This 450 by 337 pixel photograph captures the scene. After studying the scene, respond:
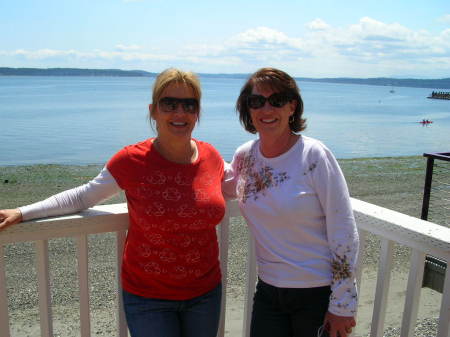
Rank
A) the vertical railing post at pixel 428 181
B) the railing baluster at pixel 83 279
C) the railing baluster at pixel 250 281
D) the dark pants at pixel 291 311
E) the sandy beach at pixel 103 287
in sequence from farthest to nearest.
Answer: the vertical railing post at pixel 428 181, the sandy beach at pixel 103 287, the railing baluster at pixel 250 281, the railing baluster at pixel 83 279, the dark pants at pixel 291 311

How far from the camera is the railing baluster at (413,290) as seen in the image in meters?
2.09

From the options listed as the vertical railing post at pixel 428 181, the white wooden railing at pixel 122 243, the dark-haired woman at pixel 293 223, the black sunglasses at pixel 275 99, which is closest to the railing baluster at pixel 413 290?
the white wooden railing at pixel 122 243

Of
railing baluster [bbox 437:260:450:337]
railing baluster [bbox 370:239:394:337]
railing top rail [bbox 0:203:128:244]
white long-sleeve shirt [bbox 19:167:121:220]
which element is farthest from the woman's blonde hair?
railing baluster [bbox 437:260:450:337]

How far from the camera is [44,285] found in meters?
2.06

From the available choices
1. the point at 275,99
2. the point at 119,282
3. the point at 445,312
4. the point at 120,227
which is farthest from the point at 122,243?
the point at 445,312

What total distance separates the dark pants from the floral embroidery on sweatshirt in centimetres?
43

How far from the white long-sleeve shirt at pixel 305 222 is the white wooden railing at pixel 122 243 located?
1.24 feet

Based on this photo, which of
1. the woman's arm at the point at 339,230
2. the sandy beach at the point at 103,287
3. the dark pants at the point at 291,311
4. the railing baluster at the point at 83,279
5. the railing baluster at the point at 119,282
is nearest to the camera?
the woman's arm at the point at 339,230

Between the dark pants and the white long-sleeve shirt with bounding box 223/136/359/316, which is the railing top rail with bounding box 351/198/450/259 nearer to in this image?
the white long-sleeve shirt with bounding box 223/136/359/316

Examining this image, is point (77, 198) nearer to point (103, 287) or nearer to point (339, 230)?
point (339, 230)

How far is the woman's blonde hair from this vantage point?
81.3 inches

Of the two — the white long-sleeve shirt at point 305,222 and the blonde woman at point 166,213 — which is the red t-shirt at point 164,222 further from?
the white long-sleeve shirt at point 305,222

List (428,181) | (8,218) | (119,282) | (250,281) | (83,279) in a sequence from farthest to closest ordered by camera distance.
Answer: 1. (428,181)
2. (250,281)
3. (119,282)
4. (83,279)
5. (8,218)

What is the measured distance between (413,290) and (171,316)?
1.14 meters
